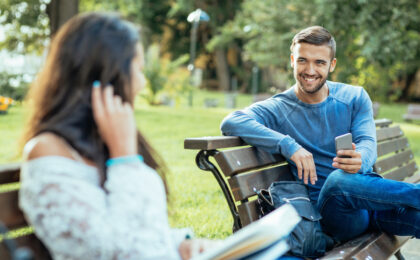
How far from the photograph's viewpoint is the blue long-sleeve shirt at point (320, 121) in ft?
10.9

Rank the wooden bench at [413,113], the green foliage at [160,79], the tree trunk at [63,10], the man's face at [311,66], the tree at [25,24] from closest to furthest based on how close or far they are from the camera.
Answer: the man's face at [311,66], the tree trunk at [63,10], the wooden bench at [413,113], the green foliage at [160,79], the tree at [25,24]

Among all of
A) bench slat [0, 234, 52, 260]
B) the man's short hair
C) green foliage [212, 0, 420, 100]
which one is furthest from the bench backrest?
green foliage [212, 0, 420, 100]

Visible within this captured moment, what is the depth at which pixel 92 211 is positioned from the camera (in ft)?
5.10

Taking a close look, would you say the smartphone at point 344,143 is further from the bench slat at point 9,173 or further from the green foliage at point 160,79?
the green foliage at point 160,79

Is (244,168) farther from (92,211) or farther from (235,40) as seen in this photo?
(235,40)

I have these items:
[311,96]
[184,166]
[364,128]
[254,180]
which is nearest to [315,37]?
[311,96]

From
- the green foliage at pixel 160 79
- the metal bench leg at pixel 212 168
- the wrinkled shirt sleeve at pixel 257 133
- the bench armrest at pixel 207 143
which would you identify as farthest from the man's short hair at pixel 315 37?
the green foliage at pixel 160 79

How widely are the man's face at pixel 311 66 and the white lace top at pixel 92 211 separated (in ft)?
6.64

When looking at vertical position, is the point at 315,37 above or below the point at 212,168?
above

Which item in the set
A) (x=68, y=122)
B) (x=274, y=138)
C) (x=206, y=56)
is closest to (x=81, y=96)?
(x=68, y=122)

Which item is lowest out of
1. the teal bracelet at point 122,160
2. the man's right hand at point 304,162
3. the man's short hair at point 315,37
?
the man's right hand at point 304,162

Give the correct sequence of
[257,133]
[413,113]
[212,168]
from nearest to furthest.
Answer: [212,168]
[257,133]
[413,113]

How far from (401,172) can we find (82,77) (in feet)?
13.2

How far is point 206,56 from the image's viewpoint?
44.4 m
